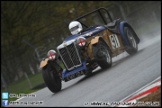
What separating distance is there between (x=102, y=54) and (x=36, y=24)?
77.5ft

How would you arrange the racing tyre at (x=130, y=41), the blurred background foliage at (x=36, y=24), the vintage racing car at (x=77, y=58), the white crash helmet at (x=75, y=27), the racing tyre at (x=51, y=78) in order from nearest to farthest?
the racing tyre at (x=51, y=78) < the vintage racing car at (x=77, y=58) < the white crash helmet at (x=75, y=27) < the racing tyre at (x=130, y=41) < the blurred background foliage at (x=36, y=24)

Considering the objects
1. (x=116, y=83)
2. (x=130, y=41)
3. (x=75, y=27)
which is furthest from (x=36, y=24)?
(x=116, y=83)

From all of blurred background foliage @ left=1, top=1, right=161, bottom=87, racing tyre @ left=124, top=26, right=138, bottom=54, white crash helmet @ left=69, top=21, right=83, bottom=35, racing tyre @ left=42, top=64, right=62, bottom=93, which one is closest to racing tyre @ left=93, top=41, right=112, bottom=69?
white crash helmet @ left=69, top=21, right=83, bottom=35

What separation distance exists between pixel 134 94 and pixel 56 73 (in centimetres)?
485

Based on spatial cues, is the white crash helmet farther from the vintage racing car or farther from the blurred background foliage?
the blurred background foliage

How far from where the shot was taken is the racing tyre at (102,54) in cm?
1275

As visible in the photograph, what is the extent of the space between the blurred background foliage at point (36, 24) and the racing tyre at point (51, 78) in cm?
1710

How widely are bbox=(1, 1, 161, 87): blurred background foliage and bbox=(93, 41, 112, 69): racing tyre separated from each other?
55.0 ft

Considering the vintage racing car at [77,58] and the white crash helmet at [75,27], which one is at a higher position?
the white crash helmet at [75,27]

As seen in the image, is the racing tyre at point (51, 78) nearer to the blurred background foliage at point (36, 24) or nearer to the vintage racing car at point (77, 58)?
the vintage racing car at point (77, 58)

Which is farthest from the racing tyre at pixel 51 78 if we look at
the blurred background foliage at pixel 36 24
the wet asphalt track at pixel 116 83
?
the blurred background foliage at pixel 36 24

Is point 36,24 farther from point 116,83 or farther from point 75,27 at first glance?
point 116,83

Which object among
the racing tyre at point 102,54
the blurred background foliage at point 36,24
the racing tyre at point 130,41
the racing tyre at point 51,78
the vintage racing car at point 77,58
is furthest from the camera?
the blurred background foliage at point 36,24

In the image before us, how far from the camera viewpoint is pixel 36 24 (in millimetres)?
36094
